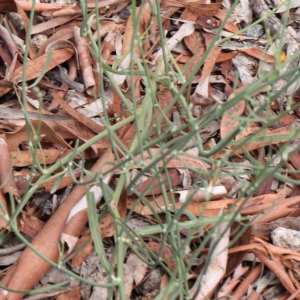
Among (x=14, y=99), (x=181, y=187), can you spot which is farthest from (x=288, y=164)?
(x=14, y=99)

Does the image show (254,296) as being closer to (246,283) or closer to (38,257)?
(246,283)

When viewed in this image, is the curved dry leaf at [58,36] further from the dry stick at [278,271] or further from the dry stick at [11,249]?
the dry stick at [278,271]

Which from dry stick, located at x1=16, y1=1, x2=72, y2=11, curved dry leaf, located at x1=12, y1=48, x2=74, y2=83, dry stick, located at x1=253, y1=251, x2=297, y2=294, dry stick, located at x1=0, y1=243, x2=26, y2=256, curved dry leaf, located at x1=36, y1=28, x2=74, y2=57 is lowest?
dry stick, located at x1=253, y1=251, x2=297, y2=294

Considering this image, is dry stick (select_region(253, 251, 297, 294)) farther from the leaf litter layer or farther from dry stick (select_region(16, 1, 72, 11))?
dry stick (select_region(16, 1, 72, 11))

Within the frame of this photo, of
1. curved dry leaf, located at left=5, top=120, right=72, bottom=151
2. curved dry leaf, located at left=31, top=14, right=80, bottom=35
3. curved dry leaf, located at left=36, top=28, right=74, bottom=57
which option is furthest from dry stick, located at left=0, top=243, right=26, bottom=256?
curved dry leaf, located at left=31, top=14, right=80, bottom=35

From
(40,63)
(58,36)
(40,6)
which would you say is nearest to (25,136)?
(40,63)

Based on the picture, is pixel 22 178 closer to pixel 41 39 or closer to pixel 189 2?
pixel 41 39

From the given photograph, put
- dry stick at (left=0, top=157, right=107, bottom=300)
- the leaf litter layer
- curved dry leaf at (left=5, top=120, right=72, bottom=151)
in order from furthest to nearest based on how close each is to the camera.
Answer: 1. curved dry leaf at (left=5, top=120, right=72, bottom=151)
2. dry stick at (left=0, top=157, right=107, bottom=300)
3. the leaf litter layer
